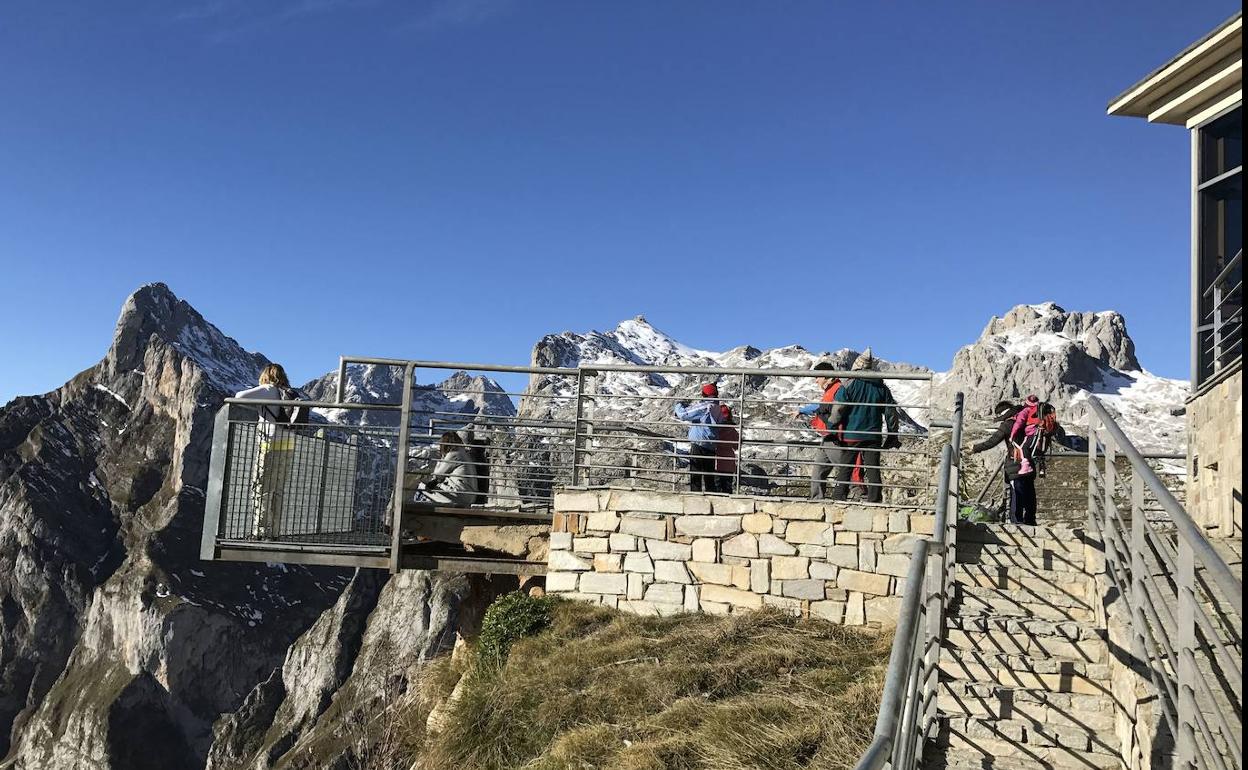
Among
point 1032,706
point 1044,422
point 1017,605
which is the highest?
point 1044,422

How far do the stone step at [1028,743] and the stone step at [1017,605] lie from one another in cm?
107

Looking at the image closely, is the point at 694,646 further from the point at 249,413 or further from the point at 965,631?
the point at 249,413

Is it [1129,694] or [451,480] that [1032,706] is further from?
[451,480]

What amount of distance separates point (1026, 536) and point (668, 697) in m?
3.18

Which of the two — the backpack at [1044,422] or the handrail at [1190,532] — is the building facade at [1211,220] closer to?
the backpack at [1044,422]

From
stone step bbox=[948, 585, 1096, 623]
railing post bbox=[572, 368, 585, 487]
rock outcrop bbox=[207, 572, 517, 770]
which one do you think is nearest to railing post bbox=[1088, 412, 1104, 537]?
stone step bbox=[948, 585, 1096, 623]

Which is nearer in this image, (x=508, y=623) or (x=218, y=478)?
(x=508, y=623)

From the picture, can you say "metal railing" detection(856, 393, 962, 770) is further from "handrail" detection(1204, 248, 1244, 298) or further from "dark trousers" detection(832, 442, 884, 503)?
"handrail" detection(1204, 248, 1244, 298)

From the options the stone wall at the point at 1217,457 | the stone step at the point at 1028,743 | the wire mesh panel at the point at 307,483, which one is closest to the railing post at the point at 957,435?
the stone wall at the point at 1217,457

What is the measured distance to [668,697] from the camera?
7.27m

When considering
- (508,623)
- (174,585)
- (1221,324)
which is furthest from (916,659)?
(174,585)

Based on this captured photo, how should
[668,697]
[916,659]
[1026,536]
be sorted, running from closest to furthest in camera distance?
1. [916,659]
2. [668,697]
3. [1026,536]

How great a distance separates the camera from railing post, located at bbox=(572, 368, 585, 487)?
9.99 meters

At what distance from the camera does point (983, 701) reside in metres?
5.89
